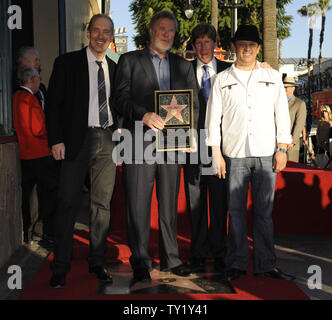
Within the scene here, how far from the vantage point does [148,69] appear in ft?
14.0

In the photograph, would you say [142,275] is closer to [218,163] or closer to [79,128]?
[218,163]

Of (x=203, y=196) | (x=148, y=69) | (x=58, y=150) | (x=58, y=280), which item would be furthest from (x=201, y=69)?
(x=58, y=280)

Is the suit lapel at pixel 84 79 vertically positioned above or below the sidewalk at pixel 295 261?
above

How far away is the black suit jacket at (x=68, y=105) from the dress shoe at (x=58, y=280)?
952 millimetres

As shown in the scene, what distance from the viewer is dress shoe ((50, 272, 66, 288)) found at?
13.5 ft

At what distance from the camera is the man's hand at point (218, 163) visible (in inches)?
168

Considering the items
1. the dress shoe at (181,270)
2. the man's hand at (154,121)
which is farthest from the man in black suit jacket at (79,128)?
the dress shoe at (181,270)

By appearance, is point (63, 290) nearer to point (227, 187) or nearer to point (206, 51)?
point (227, 187)

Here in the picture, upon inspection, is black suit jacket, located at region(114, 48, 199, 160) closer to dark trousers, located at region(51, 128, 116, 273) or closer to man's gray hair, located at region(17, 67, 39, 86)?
dark trousers, located at region(51, 128, 116, 273)

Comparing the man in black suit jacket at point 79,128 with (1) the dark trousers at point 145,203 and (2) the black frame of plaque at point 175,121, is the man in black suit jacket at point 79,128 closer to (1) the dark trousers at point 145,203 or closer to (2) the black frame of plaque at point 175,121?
(1) the dark trousers at point 145,203

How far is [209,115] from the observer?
14.2ft

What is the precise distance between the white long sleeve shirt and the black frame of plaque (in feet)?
0.80

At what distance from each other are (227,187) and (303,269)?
A: 3.54ft

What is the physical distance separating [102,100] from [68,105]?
0.28 m
